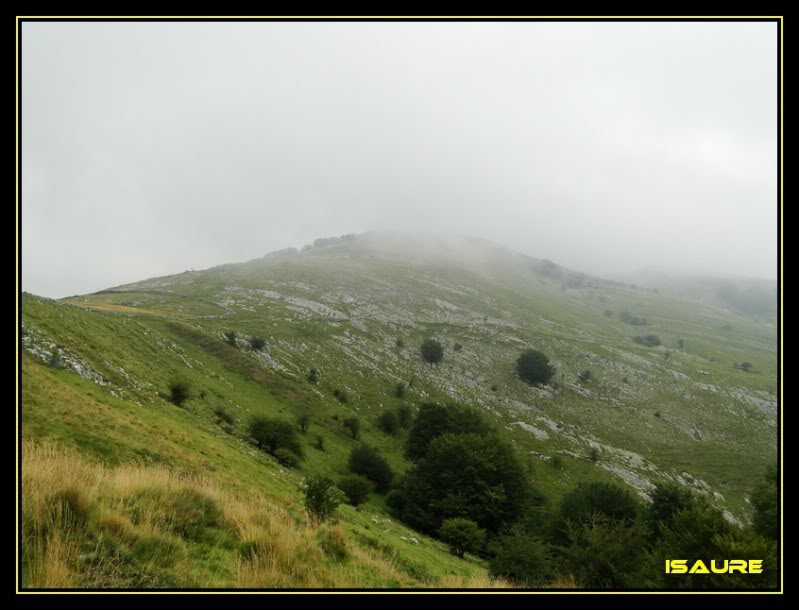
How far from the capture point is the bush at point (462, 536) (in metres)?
27.5

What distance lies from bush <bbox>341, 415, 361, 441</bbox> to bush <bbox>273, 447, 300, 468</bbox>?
50.1 feet

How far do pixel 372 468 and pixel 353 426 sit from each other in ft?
33.7

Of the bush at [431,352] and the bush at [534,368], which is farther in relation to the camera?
the bush at [431,352]

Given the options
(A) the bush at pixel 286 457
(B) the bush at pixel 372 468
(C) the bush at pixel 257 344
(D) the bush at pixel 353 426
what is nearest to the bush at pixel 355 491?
(A) the bush at pixel 286 457

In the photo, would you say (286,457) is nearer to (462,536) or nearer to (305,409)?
(462,536)

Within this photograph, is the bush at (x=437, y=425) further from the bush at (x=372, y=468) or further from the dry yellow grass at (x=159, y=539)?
the dry yellow grass at (x=159, y=539)

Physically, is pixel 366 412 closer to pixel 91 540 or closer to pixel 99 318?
pixel 99 318

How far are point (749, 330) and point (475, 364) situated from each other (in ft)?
581

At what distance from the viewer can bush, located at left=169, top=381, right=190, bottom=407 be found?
33.0 meters

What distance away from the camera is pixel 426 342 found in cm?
8175

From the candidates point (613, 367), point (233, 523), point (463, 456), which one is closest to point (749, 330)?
point (613, 367)

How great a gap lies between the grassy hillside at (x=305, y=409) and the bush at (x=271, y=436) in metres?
1.29

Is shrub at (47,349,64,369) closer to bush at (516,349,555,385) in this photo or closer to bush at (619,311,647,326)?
bush at (516,349,555,385)

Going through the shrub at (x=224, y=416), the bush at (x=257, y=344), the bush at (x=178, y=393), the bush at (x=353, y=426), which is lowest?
the bush at (x=353, y=426)
